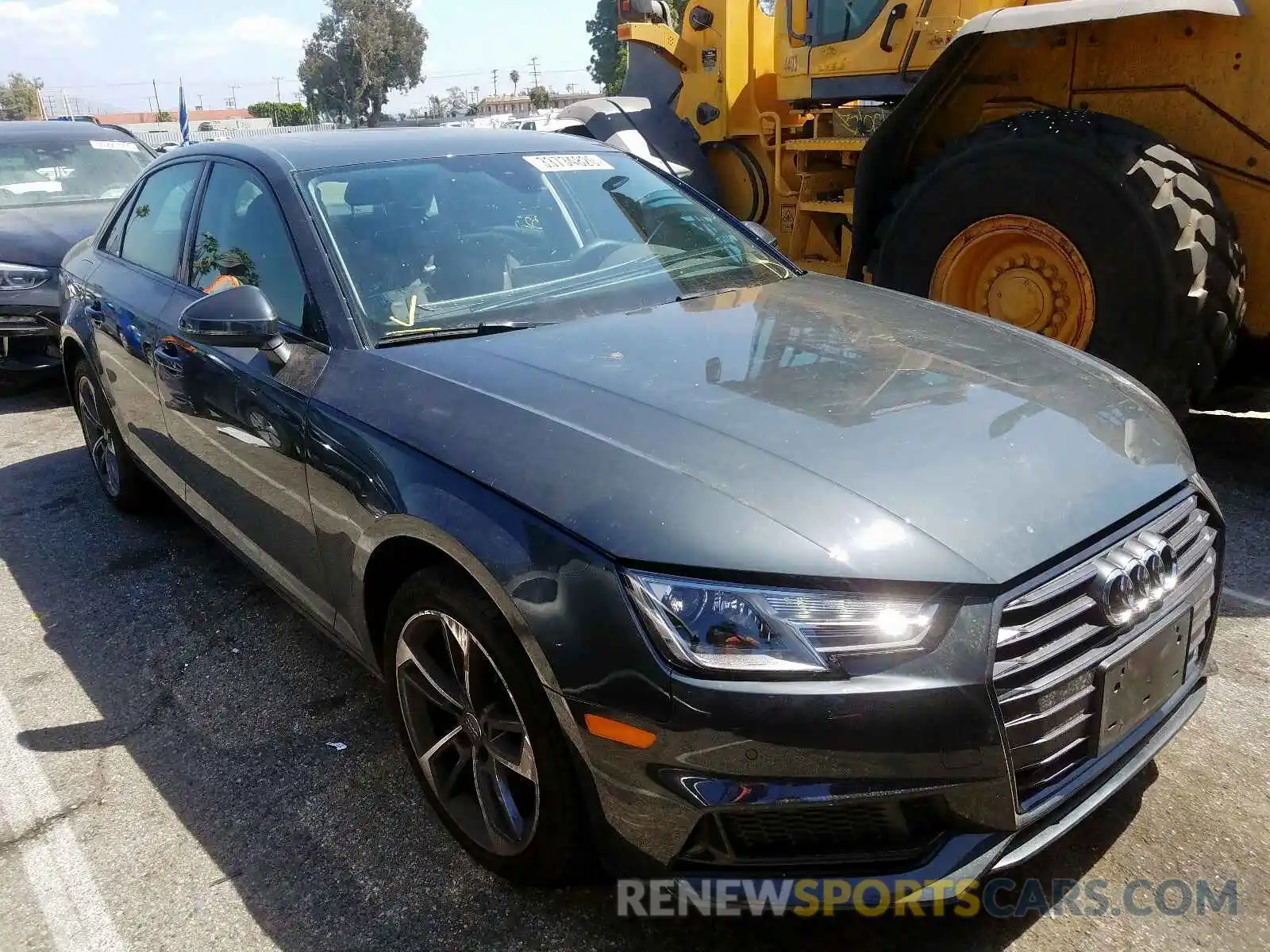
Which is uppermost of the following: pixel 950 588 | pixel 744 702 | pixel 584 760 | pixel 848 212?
pixel 848 212

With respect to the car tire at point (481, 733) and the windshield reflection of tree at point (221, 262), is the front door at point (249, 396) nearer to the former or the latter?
the windshield reflection of tree at point (221, 262)

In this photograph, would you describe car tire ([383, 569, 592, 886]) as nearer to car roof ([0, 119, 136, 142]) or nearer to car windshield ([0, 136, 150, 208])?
car windshield ([0, 136, 150, 208])

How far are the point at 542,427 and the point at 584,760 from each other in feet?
2.26

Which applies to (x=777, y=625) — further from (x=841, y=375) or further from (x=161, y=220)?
(x=161, y=220)

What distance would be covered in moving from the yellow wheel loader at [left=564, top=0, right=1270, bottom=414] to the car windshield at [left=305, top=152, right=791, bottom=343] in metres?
1.56

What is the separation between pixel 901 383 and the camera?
2303 millimetres

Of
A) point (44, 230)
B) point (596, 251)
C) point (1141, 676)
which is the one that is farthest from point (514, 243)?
point (44, 230)

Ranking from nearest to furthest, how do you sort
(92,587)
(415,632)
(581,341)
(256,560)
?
(415,632) < (581,341) < (256,560) < (92,587)

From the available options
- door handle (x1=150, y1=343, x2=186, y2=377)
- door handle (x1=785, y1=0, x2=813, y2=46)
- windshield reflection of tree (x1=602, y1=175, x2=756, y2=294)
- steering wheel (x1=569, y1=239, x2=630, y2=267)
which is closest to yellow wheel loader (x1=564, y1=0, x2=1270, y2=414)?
door handle (x1=785, y1=0, x2=813, y2=46)

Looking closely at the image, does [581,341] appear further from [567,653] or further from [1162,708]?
[1162,708]

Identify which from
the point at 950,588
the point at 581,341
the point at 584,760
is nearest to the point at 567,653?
the point at 584,760

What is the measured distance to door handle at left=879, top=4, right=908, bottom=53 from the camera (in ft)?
19.0

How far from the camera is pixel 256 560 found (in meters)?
3.13

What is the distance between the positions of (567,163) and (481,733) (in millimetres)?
2069
